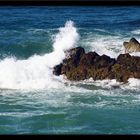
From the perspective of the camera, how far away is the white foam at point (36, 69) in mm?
4957

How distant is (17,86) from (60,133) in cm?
44

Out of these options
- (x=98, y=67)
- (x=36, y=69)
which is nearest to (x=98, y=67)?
(x=98, y=67)

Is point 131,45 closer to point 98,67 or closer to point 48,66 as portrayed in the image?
point 98,67

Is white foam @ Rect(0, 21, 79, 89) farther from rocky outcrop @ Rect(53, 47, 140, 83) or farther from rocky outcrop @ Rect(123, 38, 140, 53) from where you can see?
rocky outcrop @ Rect(123, 38, 140, 53)

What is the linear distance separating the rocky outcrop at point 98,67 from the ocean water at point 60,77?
0.04 metres

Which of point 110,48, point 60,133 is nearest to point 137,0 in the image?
point 110,48

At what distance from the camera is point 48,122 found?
192 inches

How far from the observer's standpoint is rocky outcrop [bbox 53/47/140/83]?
495 cm

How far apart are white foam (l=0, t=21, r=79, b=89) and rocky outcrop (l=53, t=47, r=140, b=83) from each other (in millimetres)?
58

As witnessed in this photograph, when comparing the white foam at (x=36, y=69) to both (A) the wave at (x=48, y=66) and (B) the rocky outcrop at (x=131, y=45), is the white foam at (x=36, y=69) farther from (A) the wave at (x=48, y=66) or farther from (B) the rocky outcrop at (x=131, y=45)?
(B) the rocky outcrop at (x=131, y=45)

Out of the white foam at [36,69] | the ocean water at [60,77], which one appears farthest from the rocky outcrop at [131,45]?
the white foam at [36,69]

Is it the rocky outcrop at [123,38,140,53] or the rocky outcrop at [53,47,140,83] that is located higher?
the rocky outcrop at [123,38,140,53]

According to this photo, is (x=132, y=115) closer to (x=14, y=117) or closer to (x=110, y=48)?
(x=110, y=48)

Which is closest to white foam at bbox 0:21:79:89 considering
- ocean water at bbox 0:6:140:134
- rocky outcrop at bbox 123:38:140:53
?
ocean water at bbox 0:6:140:134
